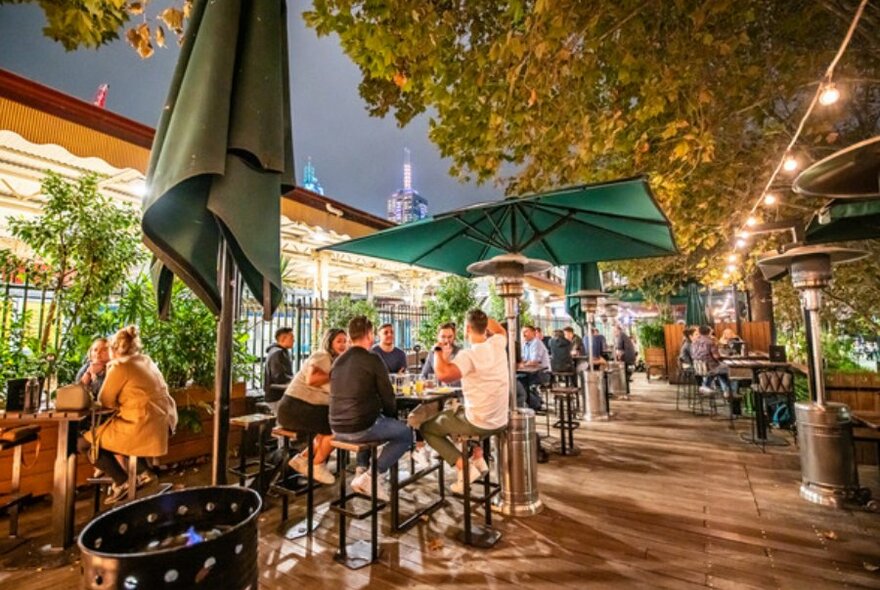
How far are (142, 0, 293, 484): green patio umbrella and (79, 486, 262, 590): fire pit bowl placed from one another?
0.14 m

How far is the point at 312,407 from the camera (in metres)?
3.69

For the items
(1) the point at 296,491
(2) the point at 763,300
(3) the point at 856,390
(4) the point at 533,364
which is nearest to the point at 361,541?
(1) the point at 296,491

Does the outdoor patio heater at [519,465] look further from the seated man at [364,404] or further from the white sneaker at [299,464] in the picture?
the white sneaker at [299,464]

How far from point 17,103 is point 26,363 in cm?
240

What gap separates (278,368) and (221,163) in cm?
420

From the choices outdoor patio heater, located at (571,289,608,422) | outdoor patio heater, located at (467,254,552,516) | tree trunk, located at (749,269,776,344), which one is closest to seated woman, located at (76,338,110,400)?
outdoor patio heater, located at (467,254,552,516)

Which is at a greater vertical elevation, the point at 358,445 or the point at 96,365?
the point at 96,365

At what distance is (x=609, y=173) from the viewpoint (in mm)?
6121

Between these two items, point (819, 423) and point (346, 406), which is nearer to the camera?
point (346, 406)

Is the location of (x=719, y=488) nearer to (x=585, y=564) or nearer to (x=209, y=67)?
(x=585, y=564)

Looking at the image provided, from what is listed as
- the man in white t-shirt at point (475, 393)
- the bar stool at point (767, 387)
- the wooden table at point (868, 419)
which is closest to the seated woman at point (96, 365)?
the man in white t-shirt at point (475, 393)

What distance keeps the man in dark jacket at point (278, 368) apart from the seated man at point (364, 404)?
2.01 m

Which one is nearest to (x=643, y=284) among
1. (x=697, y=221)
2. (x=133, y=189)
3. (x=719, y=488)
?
(x=697, y=221)

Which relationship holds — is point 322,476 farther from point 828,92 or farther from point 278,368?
point 828,92
